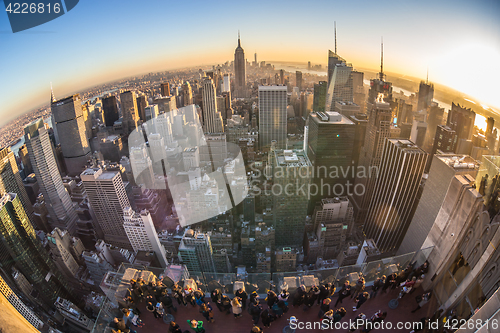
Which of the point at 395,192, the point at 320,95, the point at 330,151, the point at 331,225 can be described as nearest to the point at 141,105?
the point at 320,95

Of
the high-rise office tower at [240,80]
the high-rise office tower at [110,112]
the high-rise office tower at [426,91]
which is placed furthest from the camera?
the high-rise office tower at [240,80]

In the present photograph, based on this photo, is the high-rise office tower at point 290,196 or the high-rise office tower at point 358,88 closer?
the high-rise office tower at point 290,196

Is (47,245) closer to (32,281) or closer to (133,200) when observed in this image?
(32,281)

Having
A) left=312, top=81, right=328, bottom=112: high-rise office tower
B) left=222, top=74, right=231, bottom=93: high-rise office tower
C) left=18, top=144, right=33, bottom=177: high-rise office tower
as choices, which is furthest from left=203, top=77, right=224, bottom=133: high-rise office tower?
left=18, top=144, right=33, bottom=177: high-rise office tower

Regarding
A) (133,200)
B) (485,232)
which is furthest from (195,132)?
(485,232)

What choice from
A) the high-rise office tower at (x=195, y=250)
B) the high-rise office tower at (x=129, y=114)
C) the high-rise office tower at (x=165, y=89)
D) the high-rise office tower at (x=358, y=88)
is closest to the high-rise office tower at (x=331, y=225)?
the high-rise office tower at (x=195, y=250)

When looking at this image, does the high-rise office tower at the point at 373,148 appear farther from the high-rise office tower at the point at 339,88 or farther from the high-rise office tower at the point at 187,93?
the high-rise office tower at the point at 187,93

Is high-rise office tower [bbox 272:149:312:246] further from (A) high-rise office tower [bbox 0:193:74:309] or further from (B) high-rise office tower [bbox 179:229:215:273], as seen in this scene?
(A) high-rise office tower [bbox 0:193:74:309]
